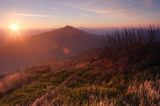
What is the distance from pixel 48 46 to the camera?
176 meters

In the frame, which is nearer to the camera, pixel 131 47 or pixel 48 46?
pixel 131 47

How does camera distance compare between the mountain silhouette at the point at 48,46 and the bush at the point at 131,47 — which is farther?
the mountain silhouette at the point at 48,46

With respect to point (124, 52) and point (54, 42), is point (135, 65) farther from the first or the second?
point (54, 42)

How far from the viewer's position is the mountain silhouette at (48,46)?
505 feet

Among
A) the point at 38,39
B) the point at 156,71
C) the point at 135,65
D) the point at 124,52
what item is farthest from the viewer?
the point at 38,39

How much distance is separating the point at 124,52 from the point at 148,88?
28.1ft

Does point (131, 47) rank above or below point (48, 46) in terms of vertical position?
above

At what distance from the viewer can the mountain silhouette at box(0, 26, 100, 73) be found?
154 meters

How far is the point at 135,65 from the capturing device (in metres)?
14.5

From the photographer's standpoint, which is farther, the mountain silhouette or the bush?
the mountain silhouette

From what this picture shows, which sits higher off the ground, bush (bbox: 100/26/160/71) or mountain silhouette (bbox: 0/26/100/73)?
bush (bbox: 100/26/160/71)

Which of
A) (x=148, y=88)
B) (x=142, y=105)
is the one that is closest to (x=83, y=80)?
(x=148, y=88)

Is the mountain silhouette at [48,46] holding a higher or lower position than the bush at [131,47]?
lower

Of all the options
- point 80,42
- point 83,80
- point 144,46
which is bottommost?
point 80,42
